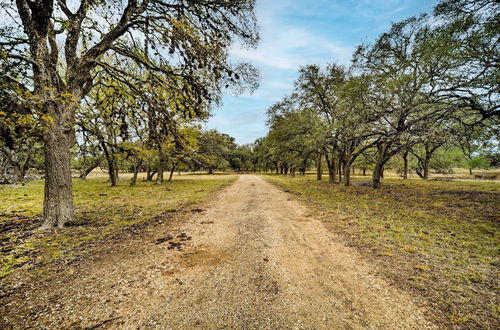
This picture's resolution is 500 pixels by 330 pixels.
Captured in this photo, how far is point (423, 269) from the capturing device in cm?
341

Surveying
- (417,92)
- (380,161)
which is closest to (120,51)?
(417,92)

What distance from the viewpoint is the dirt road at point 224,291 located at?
7.50 ft

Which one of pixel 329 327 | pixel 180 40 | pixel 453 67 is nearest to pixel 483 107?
pixel 453 67

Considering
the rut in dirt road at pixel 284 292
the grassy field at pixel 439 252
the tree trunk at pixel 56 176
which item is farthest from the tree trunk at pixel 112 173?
the grassy field at pixel 439 252

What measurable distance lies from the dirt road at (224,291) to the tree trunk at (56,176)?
2.77 meters

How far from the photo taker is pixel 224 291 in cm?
281

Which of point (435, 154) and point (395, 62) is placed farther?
point (435, 154)

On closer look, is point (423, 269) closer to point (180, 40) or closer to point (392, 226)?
point (392, 226)

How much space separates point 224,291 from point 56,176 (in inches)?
234

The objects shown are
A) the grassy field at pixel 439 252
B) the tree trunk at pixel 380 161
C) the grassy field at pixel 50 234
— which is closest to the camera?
the grassy field at pixel 439 252

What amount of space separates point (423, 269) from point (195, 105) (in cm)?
629

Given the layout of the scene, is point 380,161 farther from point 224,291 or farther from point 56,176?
point 56,176

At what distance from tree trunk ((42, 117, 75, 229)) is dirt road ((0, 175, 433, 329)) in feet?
9.08

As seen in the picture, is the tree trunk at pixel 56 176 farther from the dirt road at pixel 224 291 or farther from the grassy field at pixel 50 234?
the dirt road at pixel 224 291
